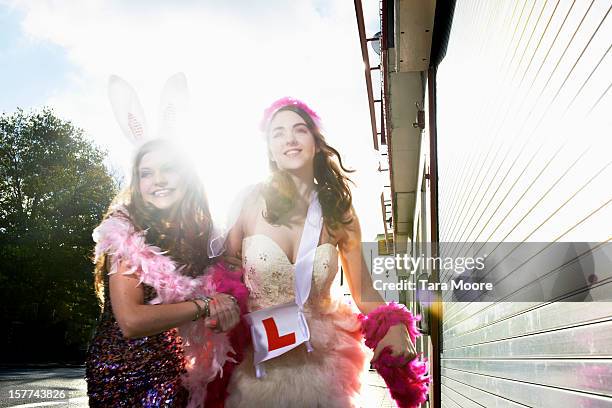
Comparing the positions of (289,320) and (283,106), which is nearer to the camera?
(289,320)

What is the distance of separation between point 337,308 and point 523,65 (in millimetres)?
1458

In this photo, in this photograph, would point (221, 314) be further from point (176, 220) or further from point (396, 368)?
point (396, 368)

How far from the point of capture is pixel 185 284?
8.93ft

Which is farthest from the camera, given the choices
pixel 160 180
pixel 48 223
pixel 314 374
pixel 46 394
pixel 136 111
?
pixel 48 223

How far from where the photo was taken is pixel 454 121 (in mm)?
5594

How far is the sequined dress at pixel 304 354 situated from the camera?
2.61 metres

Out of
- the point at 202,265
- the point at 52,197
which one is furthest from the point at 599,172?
the point at 52,197

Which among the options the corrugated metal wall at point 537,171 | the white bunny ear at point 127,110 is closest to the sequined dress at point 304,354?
the white bunny ear at point 127,110

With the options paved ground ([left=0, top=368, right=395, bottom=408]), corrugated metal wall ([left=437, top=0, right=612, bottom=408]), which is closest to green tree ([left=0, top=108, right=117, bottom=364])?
paved ground ([left=0, top=368, right=395, bottom=408])

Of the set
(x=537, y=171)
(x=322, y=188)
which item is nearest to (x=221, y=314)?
(x=322, y=188)

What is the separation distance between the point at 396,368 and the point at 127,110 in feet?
5.85

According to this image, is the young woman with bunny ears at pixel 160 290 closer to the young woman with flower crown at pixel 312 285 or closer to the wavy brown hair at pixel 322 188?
the young woman with flower crown at pixel 312 285

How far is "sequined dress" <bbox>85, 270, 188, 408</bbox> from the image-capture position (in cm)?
254

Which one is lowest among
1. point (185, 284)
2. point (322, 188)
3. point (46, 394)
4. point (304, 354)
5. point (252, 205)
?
point (46, 394)
